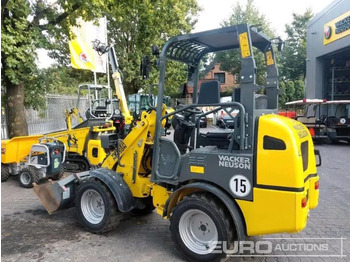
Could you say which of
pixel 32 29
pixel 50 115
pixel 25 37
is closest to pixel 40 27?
pixel 32 29

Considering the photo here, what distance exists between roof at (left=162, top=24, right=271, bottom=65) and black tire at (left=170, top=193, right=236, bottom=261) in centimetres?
194

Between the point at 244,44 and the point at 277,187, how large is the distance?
5.15ft

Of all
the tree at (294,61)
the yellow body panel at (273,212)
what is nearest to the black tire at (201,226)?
the yellow body panel at (273,212)

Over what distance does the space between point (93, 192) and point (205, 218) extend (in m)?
1.82

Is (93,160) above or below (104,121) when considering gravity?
below

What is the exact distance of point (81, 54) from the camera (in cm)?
1362

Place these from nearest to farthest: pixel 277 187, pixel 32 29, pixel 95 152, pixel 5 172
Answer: pixel 277 187, pixel 5 172, pixel 95 152, pixel 32 29

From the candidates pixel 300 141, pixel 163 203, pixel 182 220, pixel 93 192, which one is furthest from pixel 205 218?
pixel 93 192

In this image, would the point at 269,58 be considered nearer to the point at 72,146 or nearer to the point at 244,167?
the point at 244,167

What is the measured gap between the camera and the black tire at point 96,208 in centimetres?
426

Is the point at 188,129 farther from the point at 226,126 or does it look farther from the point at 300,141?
the point at 300,141

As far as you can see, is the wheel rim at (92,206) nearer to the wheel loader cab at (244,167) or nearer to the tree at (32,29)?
the wheel loader cab at (244,167)

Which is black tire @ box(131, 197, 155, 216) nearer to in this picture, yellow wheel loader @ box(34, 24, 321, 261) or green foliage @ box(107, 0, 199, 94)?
yellow wheel loader @ box(34, 24, 321, 261)

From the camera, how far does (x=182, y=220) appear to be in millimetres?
3674
